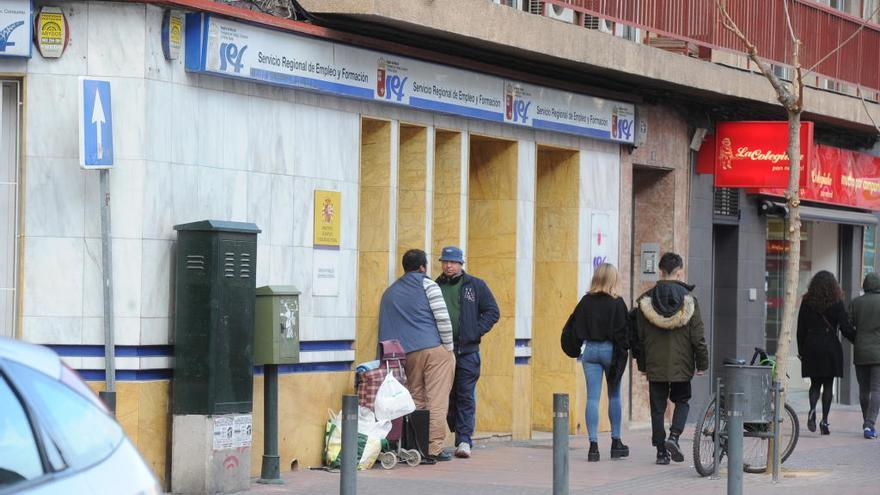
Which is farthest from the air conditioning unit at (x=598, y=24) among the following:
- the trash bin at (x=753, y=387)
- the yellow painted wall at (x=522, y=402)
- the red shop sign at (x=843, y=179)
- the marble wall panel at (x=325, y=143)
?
the trash bin at (x=753, y=387)

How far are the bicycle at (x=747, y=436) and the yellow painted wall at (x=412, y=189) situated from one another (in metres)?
3.21

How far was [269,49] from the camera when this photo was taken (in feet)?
41.8

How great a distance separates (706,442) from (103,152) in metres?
5.22

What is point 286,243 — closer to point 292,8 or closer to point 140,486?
point 292,8

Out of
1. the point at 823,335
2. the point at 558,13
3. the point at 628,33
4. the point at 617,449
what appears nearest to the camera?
the point at 617,449

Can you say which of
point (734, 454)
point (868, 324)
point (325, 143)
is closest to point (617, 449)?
point (325, 143)

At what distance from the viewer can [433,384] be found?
1384 centimetres

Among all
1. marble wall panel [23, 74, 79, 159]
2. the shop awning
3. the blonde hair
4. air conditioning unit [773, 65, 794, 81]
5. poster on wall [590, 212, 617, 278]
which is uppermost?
air conditioning unit [773, 65, 794, 81]

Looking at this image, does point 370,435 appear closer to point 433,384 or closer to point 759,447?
point 433,384

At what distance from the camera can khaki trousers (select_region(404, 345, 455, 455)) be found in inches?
543

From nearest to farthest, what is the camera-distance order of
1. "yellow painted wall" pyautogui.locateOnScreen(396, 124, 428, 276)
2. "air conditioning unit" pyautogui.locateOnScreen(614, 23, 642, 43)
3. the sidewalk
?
the sidewalk → "yellow painted wall" pyautogui.locateOnScreen(396, 124, 428, 276) → "air conditioning unit" pyautogui.locateOnScreen(614, 23, 642, 43)

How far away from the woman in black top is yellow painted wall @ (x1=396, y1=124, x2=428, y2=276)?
1.60 meters

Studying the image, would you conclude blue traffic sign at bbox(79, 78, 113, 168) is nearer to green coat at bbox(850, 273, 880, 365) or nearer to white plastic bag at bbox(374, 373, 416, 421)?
white plastic bag at bbox(374, 373, 416, 421)

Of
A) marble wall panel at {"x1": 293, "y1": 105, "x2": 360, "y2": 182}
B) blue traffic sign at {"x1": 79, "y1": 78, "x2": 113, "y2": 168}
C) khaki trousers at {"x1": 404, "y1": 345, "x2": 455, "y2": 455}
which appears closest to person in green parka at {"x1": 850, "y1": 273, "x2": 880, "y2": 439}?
khaki trousers at {"x1": 404, "y1": 345, "x2": 455, "y2": 455}
